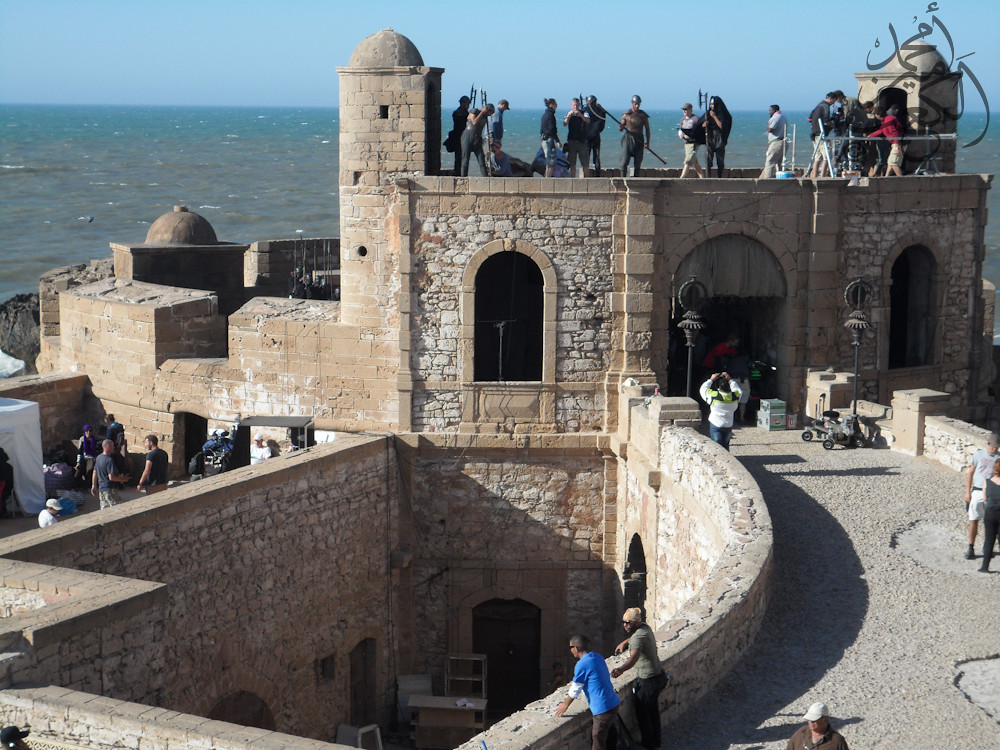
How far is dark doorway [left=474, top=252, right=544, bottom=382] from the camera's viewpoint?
72.4ft

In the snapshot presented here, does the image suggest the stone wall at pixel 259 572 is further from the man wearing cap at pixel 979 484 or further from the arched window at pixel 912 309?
the arched window at pixel 912 309

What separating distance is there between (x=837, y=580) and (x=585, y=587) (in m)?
7.94

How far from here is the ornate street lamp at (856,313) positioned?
21.1 m

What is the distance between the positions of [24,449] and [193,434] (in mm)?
3937

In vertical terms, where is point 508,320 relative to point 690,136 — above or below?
below

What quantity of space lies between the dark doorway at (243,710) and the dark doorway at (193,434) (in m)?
6.34

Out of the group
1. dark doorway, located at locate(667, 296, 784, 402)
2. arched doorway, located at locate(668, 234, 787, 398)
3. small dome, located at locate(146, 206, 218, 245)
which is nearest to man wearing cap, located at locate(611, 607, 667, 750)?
arched doorway, located at locate(668, 234, 787, 398)

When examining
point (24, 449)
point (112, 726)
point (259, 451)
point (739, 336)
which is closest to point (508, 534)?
point (259, 451)

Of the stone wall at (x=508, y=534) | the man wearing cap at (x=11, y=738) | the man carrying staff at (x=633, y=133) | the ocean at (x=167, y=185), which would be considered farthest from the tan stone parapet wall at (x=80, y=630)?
the ocean at (x=167, y=185)

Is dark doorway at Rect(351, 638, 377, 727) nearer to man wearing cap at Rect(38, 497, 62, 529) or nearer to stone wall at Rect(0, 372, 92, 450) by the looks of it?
man wearing cap at Rect(38, 497, 62, 529)

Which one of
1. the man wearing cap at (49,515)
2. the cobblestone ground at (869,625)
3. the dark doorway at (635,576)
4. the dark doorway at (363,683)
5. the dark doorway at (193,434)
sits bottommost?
the dark doorway at (363,683)

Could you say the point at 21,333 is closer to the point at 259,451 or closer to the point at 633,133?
the point at 259,451

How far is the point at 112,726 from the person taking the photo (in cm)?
1179

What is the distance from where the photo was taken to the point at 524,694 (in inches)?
899
